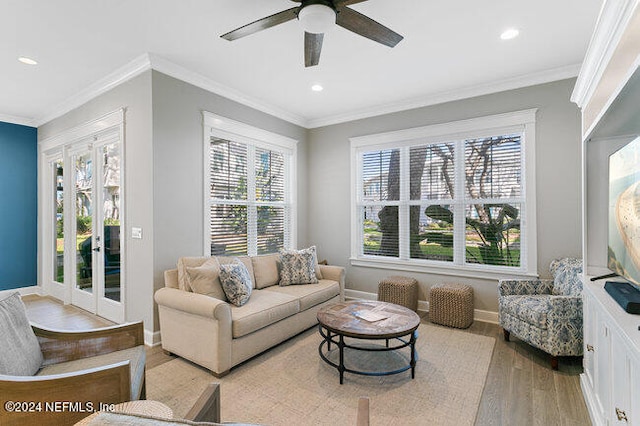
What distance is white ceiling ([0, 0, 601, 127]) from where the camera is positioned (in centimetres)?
249

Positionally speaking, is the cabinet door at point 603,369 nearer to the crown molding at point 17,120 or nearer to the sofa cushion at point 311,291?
the sofa cushion at point 311,291

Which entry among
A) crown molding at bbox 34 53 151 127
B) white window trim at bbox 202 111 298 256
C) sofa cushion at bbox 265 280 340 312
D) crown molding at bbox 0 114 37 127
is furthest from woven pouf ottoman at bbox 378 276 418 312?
crown molding at bbox 0 114 37 127

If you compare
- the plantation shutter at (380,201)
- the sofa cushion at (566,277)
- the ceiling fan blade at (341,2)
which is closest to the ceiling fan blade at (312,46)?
the ceiling fan blade at (341,2)

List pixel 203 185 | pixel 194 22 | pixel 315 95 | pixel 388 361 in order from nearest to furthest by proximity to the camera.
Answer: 1. pixel 194 22
2. pixel 388 361
3. pixel 203 185
4. pixel 315 95

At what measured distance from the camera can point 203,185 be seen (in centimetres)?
378

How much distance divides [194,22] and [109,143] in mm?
2099

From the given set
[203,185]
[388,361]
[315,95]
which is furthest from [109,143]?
[388,361]

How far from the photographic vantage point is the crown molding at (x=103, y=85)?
328cm

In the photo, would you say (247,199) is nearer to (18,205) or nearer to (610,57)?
(610,57)

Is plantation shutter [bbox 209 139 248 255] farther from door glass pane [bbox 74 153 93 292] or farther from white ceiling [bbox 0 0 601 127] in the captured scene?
door glass pane [bbox 74 153 93 292]

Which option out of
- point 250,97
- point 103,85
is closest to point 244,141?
point 250,97

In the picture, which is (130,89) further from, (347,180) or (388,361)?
(388,361)

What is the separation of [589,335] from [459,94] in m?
3.04

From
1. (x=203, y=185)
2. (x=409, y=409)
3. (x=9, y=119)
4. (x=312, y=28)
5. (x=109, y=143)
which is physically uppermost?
(x=9, y=119)
